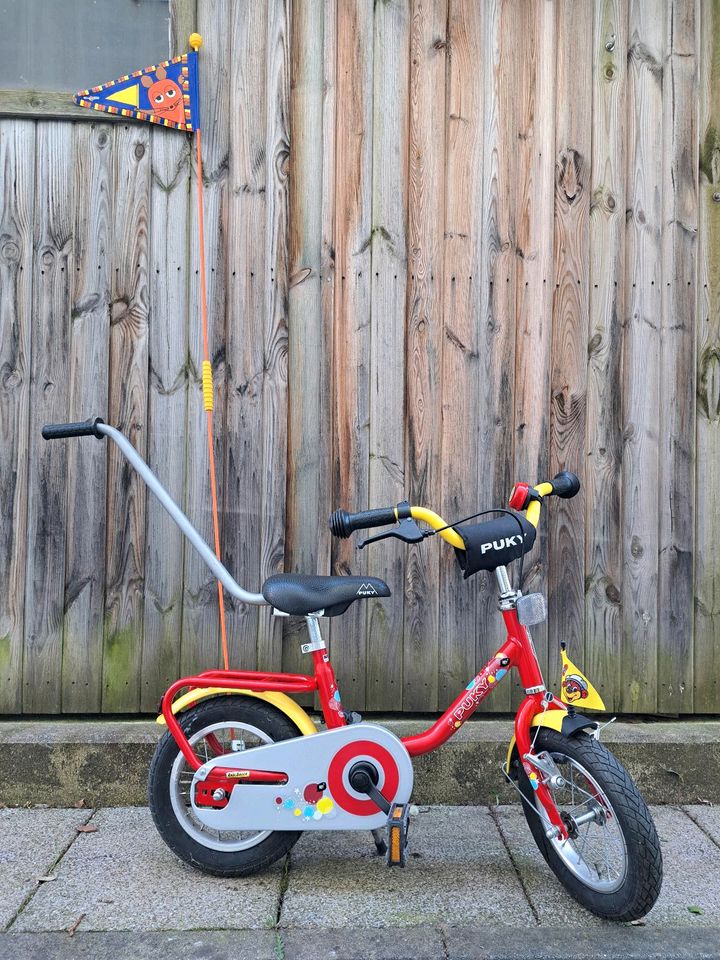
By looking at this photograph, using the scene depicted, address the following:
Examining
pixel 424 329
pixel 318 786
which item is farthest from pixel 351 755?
pixel 424 329

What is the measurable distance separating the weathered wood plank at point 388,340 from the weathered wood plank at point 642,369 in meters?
1.01

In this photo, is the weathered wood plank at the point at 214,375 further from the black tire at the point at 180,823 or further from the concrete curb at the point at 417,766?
the black tire at the point at 180,823

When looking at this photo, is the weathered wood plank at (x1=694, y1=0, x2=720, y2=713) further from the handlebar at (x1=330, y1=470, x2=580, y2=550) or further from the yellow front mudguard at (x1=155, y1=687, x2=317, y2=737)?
the yellow front mudguard at (x1=155, y1=687, x2=317, y2=737)

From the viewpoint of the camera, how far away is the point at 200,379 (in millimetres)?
3598

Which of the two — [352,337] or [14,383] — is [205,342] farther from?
[14,383]

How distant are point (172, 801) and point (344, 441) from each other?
1.61 m

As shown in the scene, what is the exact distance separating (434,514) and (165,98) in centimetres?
221

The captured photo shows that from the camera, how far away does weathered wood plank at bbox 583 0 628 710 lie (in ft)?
12.0

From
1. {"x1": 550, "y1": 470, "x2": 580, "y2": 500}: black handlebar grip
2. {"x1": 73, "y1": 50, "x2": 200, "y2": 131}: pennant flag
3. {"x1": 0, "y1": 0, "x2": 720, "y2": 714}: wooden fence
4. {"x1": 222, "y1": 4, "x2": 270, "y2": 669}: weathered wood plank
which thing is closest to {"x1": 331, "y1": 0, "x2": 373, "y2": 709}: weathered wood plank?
{"x1": 0, "y1": 0, "x2": 720, "y2": 714}: wooden fence

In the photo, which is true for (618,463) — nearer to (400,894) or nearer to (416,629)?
(416,629)

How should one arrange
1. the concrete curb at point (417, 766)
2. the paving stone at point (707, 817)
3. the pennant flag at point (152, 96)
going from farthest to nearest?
the pennant flag at point (152, 96), the concrete curb at point (417, 766), the paving stone at point (707, 817)

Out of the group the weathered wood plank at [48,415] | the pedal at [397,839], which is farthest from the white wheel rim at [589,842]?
the weathered wood plank at [48,415]

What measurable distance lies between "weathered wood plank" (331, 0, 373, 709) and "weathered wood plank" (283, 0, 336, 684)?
41 mm

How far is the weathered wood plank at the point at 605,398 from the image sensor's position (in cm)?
366
